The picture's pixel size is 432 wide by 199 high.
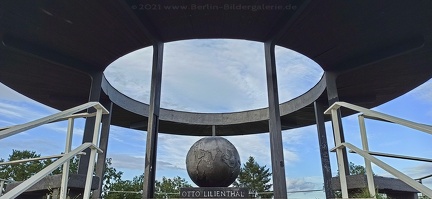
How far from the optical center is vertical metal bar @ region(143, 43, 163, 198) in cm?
926

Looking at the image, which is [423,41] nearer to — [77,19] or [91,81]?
[77,19]

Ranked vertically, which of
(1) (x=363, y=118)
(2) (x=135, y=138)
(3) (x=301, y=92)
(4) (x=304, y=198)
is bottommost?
(4) (x=304, y=198)

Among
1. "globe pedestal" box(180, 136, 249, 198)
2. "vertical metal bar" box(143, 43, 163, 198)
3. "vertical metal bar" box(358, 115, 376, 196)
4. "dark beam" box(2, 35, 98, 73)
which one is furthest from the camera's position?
"dark beam" box(2, 35, 98, 73)

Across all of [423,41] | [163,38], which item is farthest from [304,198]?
[163,38]

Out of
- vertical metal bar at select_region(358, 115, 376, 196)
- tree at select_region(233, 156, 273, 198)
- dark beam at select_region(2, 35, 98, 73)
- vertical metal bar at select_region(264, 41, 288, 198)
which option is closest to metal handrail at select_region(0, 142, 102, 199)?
vertical metal bar at select_region(358, 115, 376, 196)

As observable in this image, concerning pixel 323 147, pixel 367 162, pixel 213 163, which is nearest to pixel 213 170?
pixel 213 163

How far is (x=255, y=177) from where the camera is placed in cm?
3812

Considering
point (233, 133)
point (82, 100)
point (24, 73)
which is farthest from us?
point (233, 133)

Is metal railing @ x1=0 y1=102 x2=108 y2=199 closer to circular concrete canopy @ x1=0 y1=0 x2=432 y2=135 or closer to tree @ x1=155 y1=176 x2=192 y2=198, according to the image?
circular concrete canopy @ x1=0 y1=0 x2=432 y2=135

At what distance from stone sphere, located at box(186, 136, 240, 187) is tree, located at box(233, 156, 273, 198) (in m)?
31.4

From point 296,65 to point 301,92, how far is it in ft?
7.93

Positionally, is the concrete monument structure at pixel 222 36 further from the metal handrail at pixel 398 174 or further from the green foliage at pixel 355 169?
the green foliage at pixel 355 169

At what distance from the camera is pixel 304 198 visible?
12.4m

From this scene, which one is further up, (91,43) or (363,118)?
(91,43)
